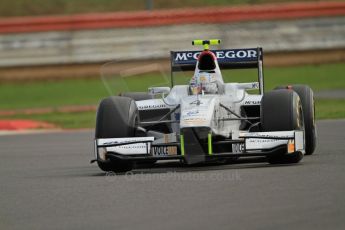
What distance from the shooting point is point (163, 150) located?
42.3 ft

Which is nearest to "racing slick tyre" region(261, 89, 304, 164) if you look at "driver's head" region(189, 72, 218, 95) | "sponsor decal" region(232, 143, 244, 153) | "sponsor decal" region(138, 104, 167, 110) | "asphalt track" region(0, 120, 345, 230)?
"asphalt track" region(0, 120, 345, 230)

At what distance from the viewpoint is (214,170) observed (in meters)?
13.1

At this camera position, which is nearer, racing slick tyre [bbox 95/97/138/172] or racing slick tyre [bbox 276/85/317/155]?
racing slick tyre [bbox 95/97/138/172]

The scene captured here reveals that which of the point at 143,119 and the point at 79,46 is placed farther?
the point at 79,46

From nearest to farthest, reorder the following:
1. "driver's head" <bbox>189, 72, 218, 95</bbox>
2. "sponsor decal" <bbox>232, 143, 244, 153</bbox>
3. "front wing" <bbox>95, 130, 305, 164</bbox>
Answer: "front wing" <bbox>95, 130, 305, 164</bbox> → "sponsor decal" <bbox>232, 143, 244, 153</bbox> → "driver's head" <bbox>189, 72, 218, 95</bbox>

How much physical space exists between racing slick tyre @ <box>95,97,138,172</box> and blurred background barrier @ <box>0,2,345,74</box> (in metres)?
16.7

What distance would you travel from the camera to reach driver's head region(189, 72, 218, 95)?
45.6ft

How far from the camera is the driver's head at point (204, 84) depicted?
13914mm

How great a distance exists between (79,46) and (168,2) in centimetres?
626

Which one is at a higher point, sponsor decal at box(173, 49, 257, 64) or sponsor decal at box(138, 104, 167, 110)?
sponsor decal at box(173, 49, 257, 64)

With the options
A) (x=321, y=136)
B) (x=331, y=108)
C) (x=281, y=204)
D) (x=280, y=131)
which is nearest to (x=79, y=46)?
(x=331, y=108)

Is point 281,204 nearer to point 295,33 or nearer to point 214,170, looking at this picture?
point 214,170

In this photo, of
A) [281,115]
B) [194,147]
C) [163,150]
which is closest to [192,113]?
[194,147]

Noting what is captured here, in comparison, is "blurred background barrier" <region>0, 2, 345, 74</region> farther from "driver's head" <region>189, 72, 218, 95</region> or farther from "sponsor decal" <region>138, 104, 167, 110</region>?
"driver's head" <region>189, 72, 218, 95</region>
